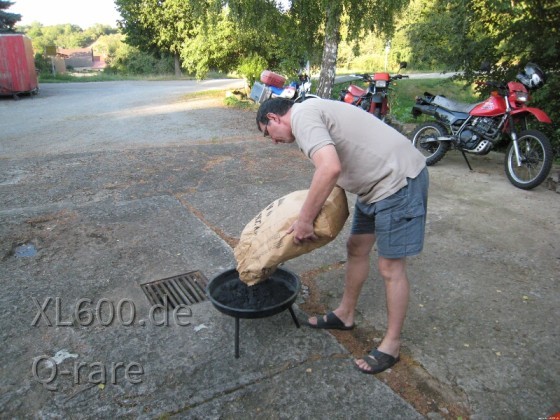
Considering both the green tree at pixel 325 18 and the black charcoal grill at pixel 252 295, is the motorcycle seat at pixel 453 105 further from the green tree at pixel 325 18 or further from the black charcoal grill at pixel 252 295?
the black charcoal grill at pixel 252 295

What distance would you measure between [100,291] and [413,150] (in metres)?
2.26

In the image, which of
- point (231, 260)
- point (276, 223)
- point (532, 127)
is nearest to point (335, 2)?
point (532, 127)

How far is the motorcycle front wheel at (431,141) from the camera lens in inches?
248

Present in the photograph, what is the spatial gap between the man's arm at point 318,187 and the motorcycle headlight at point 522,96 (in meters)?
4.49

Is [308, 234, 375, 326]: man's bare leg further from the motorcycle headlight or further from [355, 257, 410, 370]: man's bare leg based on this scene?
the motorcycle headlight

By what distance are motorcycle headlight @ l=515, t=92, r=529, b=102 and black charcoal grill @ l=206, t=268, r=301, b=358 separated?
14.1 feet

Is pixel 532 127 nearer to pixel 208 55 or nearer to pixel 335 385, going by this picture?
pixel 335 385

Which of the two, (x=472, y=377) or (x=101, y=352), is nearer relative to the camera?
(x=472, y=377)

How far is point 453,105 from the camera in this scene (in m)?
6.32

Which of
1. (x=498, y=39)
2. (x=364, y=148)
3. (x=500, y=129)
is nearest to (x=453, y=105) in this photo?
(x=500, y=129)

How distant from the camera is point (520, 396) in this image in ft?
7.00

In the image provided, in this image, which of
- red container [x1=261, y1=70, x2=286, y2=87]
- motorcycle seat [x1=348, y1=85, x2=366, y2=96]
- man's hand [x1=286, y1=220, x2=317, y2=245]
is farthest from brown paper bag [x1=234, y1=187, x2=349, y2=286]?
red container [x1=261, y1=70, x2=286, y2=87]

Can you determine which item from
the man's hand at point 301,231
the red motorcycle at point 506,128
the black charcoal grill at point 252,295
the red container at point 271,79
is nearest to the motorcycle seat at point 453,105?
the red motorcycle at point 506,128

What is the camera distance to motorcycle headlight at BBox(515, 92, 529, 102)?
5.43 metres
